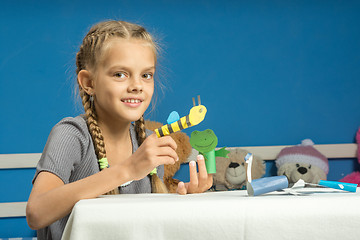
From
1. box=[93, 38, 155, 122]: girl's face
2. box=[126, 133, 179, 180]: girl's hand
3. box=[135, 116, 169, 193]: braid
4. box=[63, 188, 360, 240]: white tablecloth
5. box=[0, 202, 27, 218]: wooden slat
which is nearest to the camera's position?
box=[63, 188, 360, 240]: white tablecloth

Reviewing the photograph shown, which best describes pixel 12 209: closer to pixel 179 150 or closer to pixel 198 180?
pixel 179 150

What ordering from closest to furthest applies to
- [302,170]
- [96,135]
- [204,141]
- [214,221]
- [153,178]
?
1. [214,221]
2. [204,141]
3. [96,135]
4. [153,178]
5. [302,170]

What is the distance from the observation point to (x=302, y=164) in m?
1.91

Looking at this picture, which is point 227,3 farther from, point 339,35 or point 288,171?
point 288,171

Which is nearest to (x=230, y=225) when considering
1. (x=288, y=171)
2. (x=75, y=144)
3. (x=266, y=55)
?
(x=75, y=144)

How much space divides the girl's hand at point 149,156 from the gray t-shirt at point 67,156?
0.20m

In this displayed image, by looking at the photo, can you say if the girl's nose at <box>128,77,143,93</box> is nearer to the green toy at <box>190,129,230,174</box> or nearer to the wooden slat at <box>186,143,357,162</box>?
the green toy at <box>190,129,230,174</box>

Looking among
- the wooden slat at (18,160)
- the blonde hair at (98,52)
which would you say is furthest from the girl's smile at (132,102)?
the wooden slat at (18,160)

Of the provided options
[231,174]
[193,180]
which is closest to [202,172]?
[193,180]

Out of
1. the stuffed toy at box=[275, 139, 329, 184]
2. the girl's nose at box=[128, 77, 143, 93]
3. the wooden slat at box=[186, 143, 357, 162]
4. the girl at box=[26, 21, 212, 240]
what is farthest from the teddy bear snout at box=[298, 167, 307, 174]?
the girl's nose at box=[128, 77, 143, 93]

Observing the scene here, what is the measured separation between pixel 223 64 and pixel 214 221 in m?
1.59

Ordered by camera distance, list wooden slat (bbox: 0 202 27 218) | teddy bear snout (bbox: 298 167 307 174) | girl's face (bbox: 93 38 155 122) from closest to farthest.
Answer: girl's face (bbox: 93 38 155 122) → teddy bear snout (bbox: 298 167 307 174) → wooden slat (bbox: 0 202 27 218)

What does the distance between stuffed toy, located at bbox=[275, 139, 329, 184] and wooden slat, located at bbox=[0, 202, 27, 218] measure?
48.2 inches

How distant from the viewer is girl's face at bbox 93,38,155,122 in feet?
3.04
